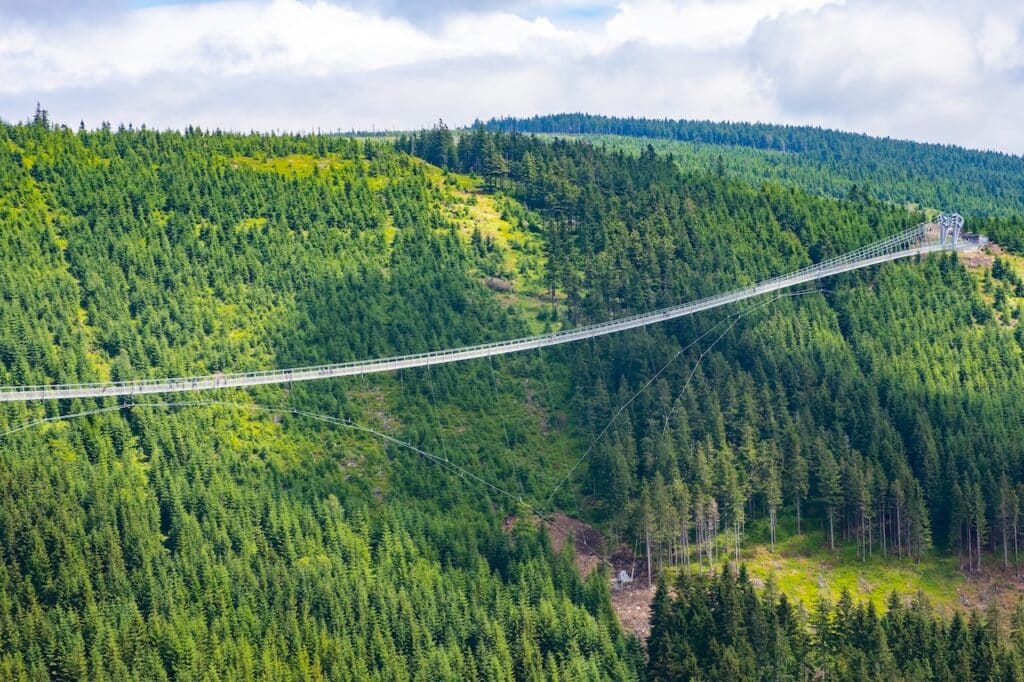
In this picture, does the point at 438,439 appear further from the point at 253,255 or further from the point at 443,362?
the point at 253,255

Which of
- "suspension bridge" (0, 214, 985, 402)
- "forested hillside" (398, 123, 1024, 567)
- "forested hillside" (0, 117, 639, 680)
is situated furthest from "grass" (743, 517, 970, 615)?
"suspension bridge" (0, 214, 985, 402)

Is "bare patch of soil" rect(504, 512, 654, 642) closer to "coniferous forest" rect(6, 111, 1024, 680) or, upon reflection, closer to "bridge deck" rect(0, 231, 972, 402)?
"coniferous forest" rect(6, 111, 1024, 680)

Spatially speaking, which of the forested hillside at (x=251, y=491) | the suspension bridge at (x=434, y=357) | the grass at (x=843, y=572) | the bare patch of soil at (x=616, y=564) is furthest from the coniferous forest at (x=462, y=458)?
the suspension bridge at (x=434, y=357)

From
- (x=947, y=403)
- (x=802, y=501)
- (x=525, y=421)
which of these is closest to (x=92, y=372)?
(x=525, y=421)

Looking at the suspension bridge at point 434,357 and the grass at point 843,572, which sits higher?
the suspension bridge at point 434,357

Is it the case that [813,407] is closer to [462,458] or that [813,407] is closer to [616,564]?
[616,564]

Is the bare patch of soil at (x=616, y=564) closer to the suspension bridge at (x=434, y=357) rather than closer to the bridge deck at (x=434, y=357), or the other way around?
the bridge deck at (x=434, y=357)

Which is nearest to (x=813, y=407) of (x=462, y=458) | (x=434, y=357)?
(x=462, y=458)

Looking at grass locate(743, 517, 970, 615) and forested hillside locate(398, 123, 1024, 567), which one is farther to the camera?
forested hillside locate(398, 123, 1024, 567)
